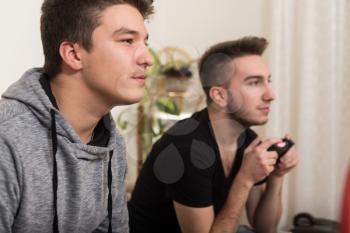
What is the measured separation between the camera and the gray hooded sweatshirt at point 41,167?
914mm

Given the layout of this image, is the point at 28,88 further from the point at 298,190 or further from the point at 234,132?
the point at 298,190

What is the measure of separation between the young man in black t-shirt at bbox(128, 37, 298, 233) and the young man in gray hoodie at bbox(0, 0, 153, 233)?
263 millimetres

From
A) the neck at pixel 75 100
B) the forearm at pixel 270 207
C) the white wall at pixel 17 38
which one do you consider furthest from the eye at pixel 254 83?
the white wall at pixel 17 38

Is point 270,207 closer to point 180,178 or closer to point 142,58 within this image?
point 180,178

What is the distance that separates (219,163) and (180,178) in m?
0.16

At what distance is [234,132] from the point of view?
1.50m

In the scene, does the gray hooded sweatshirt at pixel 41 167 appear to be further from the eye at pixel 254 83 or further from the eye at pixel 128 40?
the eye at pixel 254 83

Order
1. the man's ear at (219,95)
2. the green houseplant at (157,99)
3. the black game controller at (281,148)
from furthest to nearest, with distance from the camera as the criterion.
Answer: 1. the green houseplant at (157,99)
2. the man's ear at (219,95)
3. the black game controller at (281,148)

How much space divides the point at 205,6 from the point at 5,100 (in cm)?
155

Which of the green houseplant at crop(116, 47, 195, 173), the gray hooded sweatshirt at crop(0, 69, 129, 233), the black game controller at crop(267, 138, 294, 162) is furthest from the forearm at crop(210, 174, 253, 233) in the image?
the green houseplant at crop(116, 47, 195, 173)

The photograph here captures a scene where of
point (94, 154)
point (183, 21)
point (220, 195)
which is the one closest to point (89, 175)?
point (94, 154)

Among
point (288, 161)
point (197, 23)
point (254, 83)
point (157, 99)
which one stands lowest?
point (288, 161)

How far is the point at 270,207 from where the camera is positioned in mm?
1558

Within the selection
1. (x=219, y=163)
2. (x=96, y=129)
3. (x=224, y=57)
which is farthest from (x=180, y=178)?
(x=224, y=57)
